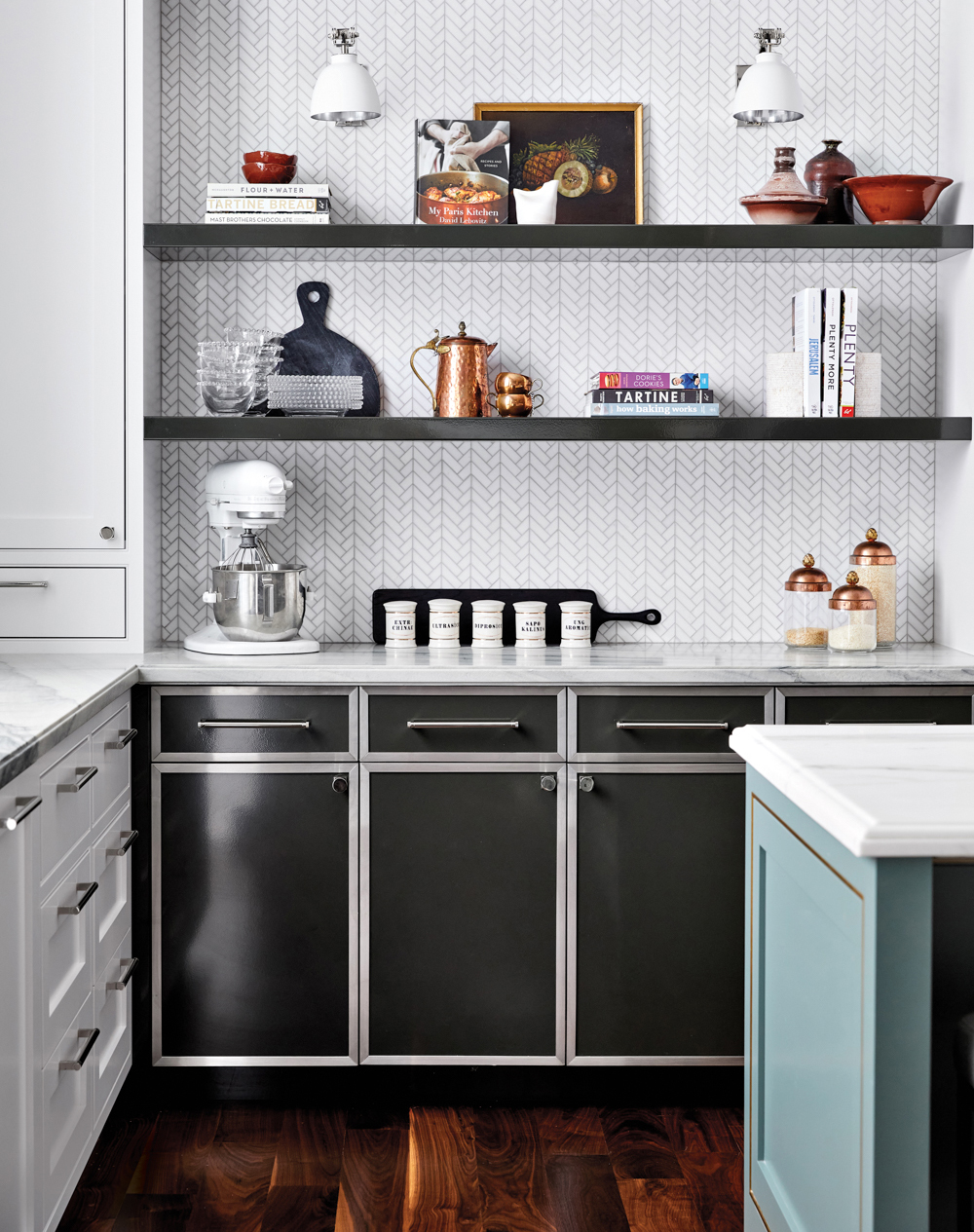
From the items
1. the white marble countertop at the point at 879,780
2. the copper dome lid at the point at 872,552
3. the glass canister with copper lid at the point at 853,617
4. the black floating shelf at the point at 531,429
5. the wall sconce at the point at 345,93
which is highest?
the wall sconce at the point at 345,93

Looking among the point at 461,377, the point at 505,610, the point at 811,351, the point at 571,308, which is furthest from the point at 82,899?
the point at 811,351

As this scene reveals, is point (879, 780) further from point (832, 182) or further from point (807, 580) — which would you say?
point (832, 182)

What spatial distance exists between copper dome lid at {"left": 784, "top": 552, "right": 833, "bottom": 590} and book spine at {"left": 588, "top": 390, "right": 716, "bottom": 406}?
47 centimetres

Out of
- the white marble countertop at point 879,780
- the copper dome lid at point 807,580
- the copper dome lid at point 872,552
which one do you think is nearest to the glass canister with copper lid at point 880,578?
the copper dome lid at point 872,552

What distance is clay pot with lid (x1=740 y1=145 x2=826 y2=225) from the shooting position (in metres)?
2.65

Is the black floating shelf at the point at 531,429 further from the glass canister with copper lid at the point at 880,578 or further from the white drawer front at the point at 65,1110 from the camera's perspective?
the white drawer front at the point at 65,1110

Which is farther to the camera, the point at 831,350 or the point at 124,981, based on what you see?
the point at 831,350

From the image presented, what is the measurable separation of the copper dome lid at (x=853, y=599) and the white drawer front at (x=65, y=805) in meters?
1.66

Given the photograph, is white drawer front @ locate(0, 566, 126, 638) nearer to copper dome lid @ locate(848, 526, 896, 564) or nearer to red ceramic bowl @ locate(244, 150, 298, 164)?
red ceramic bowl @ locate(244, 150, 298, 164)

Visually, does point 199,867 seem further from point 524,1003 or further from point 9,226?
point 9,226

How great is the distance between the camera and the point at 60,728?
1775 mm

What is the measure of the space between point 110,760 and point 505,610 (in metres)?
1.10

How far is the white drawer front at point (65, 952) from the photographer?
5.80 feet

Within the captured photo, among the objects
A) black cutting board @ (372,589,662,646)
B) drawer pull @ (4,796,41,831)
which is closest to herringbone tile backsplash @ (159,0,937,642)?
black cutting board @ (372,589,662,646)
